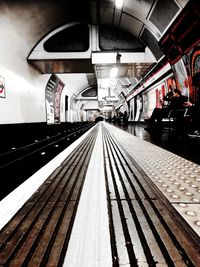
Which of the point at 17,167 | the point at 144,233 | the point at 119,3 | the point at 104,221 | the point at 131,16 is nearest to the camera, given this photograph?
the point at 144,233

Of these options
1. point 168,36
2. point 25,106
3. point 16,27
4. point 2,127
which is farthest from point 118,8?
point 2,127

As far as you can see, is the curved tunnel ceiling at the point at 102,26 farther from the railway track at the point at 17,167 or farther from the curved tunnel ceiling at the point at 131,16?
the railway track at the point at 17,167

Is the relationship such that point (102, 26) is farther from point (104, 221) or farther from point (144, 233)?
point (144, 233)

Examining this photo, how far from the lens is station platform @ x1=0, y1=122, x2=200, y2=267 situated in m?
0.81

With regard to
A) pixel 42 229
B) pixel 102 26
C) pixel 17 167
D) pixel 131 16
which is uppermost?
pixel 102 26

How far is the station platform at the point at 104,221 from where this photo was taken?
2.64ft

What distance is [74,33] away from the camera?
910 cm

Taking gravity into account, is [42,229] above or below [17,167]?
above

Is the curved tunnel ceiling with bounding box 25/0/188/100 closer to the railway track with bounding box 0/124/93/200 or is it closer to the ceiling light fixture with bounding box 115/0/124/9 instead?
the ceiling light fixture with bounding box 115/0/124/9

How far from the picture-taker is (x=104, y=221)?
1074 mm

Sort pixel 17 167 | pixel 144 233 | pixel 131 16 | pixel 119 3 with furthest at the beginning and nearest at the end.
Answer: pixel 131 16 → pixel 119 3 → pixel 17 167 → pixel 144 233

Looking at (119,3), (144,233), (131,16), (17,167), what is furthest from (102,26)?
(144,233)

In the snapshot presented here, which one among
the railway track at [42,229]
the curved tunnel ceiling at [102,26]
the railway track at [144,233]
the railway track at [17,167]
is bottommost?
the railway track at [17,167]

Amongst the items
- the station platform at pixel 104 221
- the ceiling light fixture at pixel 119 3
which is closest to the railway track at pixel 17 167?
the station platform at pixel 104 221
